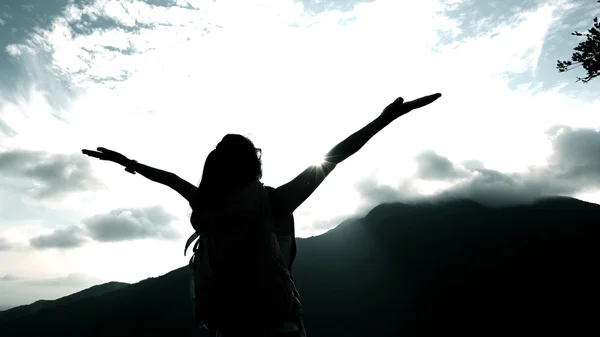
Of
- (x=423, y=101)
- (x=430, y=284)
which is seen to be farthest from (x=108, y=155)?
(x=430, y=284)

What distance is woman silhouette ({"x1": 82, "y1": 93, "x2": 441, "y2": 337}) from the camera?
218 cm

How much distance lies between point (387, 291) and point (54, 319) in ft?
451

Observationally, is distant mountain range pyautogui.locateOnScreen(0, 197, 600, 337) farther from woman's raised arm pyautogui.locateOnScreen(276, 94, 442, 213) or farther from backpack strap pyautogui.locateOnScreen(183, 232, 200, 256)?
woman's raised arm pyautogui.locateOnScreen(276, 94, 442, 213)

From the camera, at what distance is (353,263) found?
521 feet

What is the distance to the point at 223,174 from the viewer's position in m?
2.42

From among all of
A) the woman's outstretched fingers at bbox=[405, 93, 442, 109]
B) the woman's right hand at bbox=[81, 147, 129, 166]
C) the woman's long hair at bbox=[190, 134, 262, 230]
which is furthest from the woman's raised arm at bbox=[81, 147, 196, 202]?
the woman's outstretched fingers at bbox=[405, 93, 442, 109]

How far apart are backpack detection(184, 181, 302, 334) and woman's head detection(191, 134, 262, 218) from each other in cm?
12

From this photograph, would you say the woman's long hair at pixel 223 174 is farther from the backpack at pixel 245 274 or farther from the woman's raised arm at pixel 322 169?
the woman's raised arm at pixel 322 169

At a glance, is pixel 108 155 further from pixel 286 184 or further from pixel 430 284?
pixel 430 284

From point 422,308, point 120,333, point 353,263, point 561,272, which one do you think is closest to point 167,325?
point 120,333

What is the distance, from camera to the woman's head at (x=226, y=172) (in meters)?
2.39

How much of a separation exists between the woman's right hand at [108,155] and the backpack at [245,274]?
1238mm

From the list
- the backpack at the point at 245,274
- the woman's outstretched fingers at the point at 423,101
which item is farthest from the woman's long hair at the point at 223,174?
the woman's outstretched fingers at the point at 423,101

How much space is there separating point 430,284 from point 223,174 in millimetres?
159392
